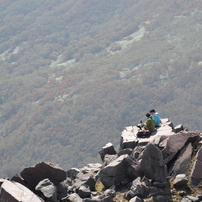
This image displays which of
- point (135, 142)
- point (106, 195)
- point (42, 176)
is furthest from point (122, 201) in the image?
point (135, 142)

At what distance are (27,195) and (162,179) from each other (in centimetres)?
562

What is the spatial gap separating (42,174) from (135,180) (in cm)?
467

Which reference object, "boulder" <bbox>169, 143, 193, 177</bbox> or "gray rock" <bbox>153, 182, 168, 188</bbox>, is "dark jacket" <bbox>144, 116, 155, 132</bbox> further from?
"gray rock" <bbox>153, 182, 168, 188</bbox>

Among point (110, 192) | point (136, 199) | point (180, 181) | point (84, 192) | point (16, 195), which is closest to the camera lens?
point (136, 199)

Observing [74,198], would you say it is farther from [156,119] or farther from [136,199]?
[156,119]

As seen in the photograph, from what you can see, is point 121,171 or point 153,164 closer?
point 153,164

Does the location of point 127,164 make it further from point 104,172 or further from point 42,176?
point 42,176

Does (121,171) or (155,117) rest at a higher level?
(121,171)

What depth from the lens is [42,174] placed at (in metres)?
17.8

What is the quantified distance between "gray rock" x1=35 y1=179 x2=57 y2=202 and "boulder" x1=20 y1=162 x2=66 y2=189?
1.38 metres

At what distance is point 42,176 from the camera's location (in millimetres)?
17797

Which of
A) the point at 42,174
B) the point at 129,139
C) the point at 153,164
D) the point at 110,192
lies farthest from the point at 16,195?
the point at 129,139

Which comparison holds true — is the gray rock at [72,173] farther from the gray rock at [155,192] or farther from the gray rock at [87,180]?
the gray rock at [155,192]

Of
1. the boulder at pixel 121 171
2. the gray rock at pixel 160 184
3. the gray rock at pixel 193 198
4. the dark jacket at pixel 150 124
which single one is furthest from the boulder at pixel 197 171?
the dark jacket at pixel 150 124
